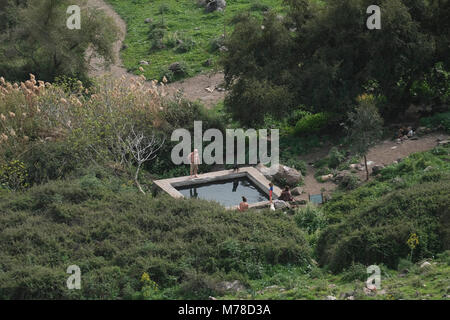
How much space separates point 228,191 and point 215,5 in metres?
19.1

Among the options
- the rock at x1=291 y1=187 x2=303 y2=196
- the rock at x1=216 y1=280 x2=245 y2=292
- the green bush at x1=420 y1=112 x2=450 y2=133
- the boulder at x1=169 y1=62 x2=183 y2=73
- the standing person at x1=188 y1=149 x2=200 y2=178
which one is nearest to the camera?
the rock at x1=216 y1=280 x2=245 y2=292

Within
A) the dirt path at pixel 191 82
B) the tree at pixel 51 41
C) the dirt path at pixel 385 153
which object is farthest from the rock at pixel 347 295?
the tree at pixel 51 41

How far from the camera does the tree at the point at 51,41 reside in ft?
116

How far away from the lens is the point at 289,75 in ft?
97.6

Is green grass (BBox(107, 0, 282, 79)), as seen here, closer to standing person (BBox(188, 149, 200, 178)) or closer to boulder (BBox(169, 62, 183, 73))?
boulder (BBox(169, 62, 183, 73))

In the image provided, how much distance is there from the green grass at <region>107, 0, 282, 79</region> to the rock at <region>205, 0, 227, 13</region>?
27 centimetres

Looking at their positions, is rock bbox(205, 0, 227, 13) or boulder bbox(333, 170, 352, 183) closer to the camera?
boulder bbox(333, 170, 352, 183)

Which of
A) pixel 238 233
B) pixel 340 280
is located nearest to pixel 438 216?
pixel 340 280

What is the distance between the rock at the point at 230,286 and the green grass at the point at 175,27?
1949 cm

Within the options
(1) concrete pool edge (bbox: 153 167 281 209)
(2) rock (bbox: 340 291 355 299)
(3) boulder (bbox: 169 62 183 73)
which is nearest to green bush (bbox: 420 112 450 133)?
(1) concrete pool edge (bbox: 153 167 281 209)

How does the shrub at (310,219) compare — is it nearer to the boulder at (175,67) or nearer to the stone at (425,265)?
the stone at (425,265)

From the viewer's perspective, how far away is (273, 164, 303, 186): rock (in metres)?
27.1
